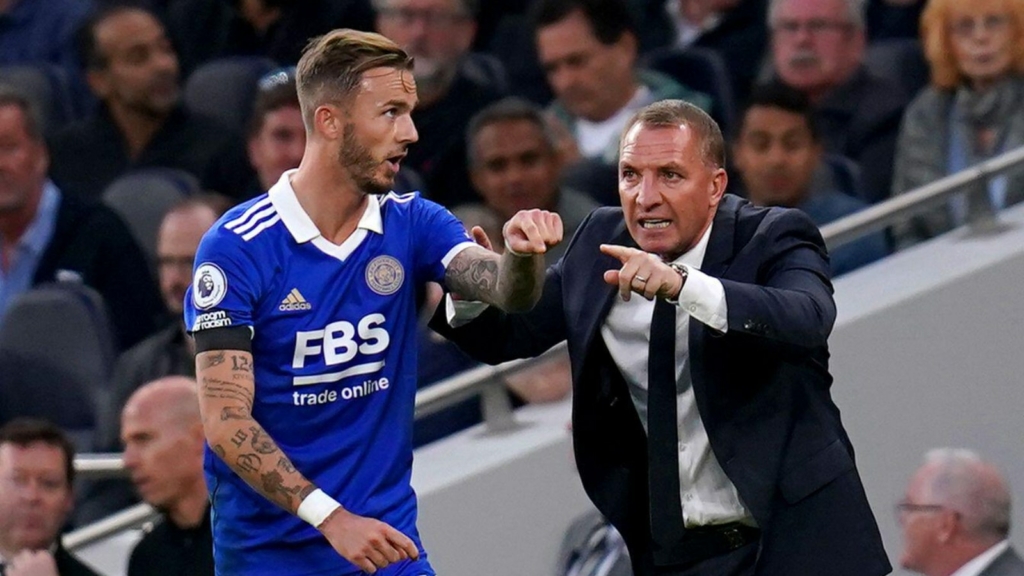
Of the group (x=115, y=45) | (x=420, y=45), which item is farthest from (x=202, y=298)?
(x=115, y=45)

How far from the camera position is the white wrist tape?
408 cm

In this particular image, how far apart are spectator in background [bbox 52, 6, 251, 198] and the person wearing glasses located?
10.7 ft

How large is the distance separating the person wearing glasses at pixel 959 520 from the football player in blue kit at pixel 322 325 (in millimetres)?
2035

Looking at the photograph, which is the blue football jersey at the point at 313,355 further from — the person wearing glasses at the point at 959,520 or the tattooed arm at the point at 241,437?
the person wearing glasses at the point at 959,520

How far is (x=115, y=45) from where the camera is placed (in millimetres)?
8523

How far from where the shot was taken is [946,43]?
23.8 feet

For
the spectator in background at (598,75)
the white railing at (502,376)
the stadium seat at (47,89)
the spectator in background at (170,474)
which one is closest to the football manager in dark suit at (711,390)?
the spectator in background at (170,474)

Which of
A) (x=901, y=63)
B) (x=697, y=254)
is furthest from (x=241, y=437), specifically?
(x=901, y=63)

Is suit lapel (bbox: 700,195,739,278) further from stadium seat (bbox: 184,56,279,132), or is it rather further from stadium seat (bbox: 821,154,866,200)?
stadium seat (bbox: 184,56,279,132)

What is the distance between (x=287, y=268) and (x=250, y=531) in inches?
21.0

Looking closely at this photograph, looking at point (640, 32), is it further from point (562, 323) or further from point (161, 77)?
point (562, 323)

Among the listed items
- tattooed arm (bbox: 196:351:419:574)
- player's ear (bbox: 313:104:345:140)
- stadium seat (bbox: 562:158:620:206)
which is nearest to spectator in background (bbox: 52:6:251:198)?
stadium seat (bbox: 562:158:620:206)

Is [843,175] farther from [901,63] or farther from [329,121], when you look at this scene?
[329,121]

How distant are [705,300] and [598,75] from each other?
147 inches
